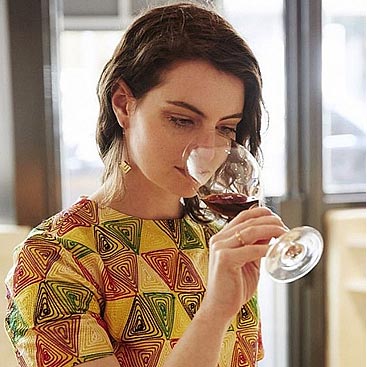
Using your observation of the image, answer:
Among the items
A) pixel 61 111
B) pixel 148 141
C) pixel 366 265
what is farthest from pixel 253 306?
pixel 366 265

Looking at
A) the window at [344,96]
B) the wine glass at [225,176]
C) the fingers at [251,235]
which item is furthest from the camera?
the window at [344,96]

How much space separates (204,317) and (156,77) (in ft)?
1.06

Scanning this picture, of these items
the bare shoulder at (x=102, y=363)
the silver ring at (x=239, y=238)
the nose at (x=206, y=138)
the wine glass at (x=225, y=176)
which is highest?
the nose at (x=206, y=138)

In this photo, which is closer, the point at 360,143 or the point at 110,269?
the point at 110,269

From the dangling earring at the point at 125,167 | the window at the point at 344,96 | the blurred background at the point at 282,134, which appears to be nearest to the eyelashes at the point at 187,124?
the dangling earring at the point at 125,167

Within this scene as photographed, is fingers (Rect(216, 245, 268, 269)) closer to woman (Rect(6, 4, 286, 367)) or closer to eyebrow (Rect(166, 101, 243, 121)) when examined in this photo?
woman (Rect(6, 4, 286, 367))

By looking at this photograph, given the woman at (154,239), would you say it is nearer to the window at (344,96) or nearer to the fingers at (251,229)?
the fingers at (251,229)

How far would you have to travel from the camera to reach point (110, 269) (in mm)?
938

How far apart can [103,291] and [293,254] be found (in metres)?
0.25

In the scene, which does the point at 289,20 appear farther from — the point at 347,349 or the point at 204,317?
the point at 204,317

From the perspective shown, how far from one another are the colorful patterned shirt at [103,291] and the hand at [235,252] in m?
0.11

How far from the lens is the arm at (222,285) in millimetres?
814

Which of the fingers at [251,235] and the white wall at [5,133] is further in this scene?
the white wall at [5,133]

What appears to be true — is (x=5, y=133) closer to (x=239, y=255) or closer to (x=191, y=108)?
(x=191, y=108)
